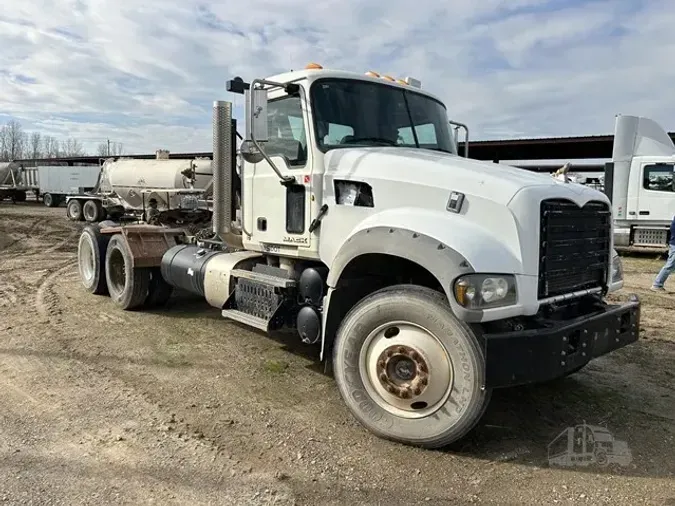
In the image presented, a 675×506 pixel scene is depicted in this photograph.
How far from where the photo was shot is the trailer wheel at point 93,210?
2662 cm

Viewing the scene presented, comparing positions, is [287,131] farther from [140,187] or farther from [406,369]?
[140,187]

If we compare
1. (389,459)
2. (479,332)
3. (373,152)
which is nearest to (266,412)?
(389,459)

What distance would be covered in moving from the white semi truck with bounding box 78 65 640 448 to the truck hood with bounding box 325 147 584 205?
12 mm

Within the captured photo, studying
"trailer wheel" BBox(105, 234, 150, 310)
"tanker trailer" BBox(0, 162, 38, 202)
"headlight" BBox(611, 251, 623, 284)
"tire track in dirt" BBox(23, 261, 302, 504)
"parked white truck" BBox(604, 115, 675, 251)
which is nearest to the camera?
"tire track in dirt" BBox(23, 261, 302, 504)

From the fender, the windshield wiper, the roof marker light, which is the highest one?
the roof marker light

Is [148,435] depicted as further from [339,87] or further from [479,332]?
[339,87]

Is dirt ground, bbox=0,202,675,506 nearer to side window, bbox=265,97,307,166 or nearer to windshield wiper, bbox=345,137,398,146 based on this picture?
side window, bbox=265,97,307,166

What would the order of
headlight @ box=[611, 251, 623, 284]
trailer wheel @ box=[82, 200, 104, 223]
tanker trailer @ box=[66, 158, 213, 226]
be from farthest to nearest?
trailer wheel @ box=[82, 200, 104, 223]
tanker trailer @ box=[66, 158, 213, 226]
headlight @ box=[611, 251, 623, 284]

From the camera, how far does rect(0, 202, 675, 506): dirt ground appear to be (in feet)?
11.1

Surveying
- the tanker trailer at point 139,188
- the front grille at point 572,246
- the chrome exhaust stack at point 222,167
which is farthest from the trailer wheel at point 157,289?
the tanker trailer at point 139,188

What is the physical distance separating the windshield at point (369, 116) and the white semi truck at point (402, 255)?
0.01m

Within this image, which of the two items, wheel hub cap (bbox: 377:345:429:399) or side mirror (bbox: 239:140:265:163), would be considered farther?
side mirror (bbox: 239:140:265:163)

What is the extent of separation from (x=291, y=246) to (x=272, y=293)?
475mm

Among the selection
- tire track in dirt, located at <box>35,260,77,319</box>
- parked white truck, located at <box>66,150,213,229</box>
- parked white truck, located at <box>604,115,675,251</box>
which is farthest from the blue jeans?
parked white truck, located at <box>66,150,213,229</box>
